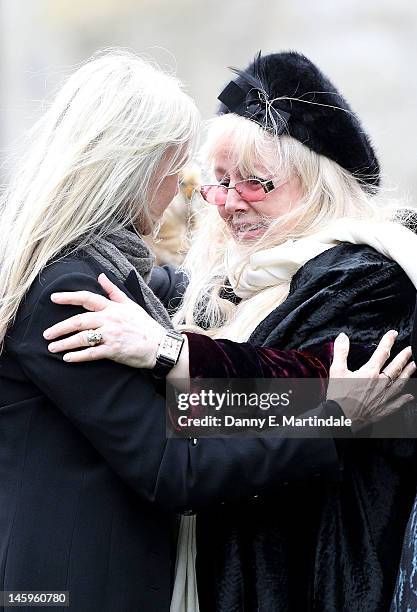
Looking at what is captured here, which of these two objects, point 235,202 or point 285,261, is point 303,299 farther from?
point 235,202

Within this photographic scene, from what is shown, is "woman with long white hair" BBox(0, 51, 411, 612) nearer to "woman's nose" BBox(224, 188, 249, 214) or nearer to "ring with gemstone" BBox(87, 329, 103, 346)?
"ring with gemstone" BBox(87, 329, 103, 346)

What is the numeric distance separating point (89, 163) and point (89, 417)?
1.79 ft

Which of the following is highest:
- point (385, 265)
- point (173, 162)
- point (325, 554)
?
point (173, 162)

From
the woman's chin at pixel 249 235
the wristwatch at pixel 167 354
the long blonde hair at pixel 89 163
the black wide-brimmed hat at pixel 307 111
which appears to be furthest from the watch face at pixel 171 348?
the black wide-brimmed hat at pixel 307 111

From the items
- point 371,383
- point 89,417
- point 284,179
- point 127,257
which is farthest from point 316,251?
point 89,417

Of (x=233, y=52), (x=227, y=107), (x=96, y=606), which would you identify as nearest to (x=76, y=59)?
(x=233, y=52)

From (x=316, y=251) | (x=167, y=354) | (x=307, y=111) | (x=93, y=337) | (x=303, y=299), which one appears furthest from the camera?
(x=307, y=111)

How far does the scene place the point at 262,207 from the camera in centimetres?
265

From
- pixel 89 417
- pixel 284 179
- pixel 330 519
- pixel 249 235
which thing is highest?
pixel 284 179

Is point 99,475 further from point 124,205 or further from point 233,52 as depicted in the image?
point 233,52

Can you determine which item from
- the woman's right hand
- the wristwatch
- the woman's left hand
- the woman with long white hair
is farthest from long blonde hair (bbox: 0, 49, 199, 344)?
the woman's right hand

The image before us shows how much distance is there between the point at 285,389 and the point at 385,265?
0.41m

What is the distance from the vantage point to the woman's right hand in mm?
2078

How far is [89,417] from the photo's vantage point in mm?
1896
